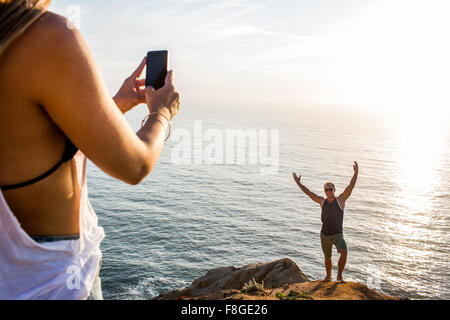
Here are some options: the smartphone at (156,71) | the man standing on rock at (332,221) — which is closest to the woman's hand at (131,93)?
the smartphone at (156,71)

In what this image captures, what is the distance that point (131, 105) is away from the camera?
1652mm

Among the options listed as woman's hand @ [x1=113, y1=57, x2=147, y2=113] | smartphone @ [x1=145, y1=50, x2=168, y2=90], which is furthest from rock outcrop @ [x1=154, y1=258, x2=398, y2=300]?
smartphone @ [x1=145, y1=50, x2=168, y2=90]

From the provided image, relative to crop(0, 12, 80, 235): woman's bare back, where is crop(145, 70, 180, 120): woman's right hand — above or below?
above

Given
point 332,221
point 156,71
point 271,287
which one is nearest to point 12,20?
point 156,71

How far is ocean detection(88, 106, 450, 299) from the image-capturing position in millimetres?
37531

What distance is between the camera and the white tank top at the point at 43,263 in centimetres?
101

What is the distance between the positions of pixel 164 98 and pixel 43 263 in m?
0.71

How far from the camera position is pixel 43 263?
3.45ft

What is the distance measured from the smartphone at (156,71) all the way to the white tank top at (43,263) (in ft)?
1.77

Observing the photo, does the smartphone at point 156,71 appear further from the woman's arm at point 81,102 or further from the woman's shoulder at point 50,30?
the woman's shoulder at point 50,30

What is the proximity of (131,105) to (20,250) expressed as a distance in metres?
0.82

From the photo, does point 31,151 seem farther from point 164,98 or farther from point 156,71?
point 156,71

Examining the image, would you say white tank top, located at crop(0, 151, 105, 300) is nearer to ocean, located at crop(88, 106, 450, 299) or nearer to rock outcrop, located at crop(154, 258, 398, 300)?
rock outcrop, located at crop(154, 258, 398, 300)

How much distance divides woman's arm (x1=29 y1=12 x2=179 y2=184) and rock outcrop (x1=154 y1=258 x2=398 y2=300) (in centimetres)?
969
